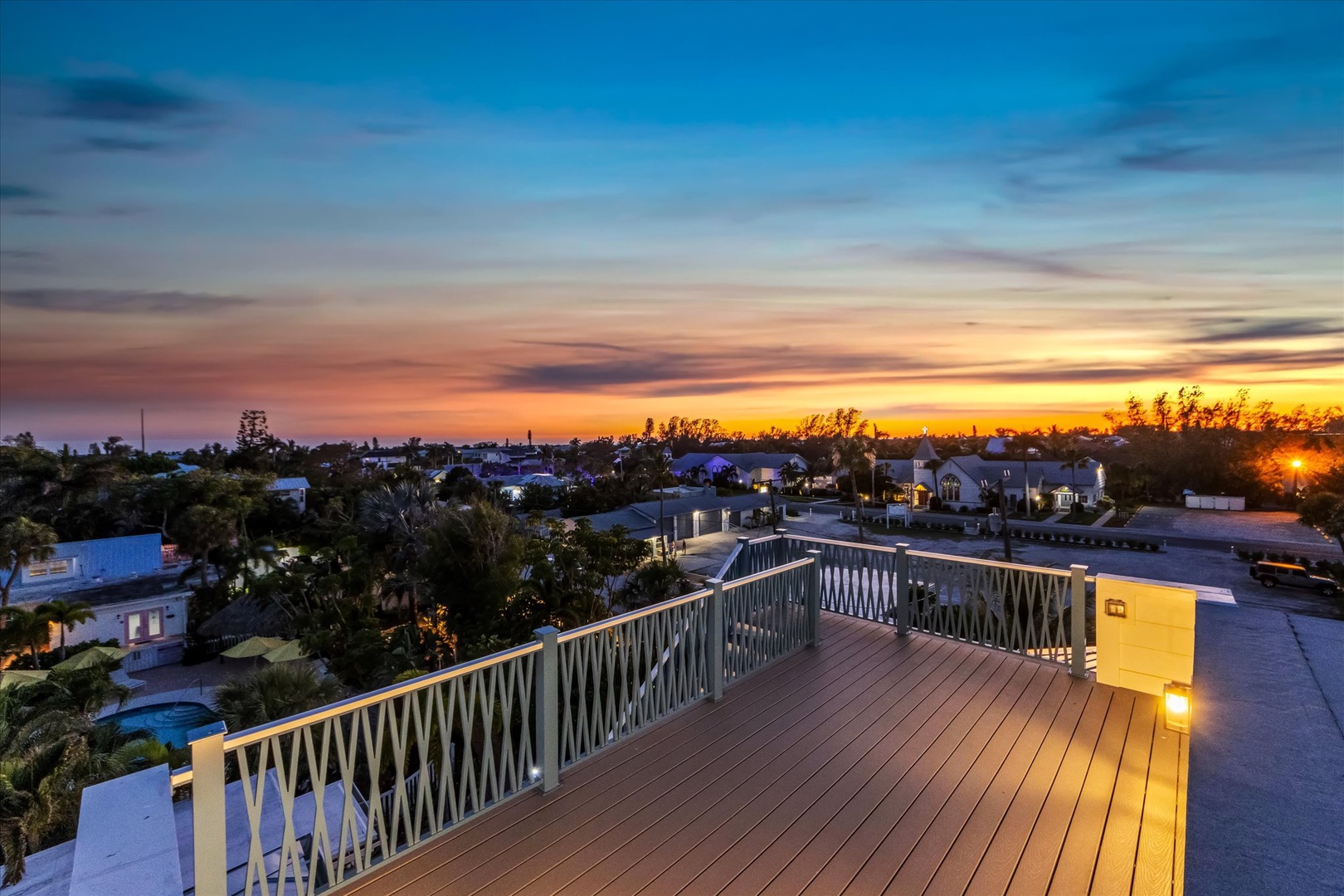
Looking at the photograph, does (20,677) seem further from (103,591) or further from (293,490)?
(293,490)

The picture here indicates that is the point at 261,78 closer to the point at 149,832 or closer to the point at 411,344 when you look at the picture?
the point at 411,344

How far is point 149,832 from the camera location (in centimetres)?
185

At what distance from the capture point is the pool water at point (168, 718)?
14.8 m

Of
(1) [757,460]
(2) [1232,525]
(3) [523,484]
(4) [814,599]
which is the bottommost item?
(2) [1232,525]

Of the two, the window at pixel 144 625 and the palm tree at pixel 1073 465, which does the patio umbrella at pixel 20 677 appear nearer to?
the window at pixel 144 625

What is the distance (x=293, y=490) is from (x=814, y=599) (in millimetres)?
41351

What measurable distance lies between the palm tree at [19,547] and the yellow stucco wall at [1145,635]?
2957 centimetres

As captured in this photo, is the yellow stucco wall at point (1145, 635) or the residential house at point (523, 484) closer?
the yellow stucco wall at point (1145, 635)

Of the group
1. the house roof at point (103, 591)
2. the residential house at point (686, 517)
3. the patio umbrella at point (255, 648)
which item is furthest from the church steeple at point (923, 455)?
the house roof at point (103, 591)

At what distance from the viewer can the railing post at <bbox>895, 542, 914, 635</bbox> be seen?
233 inches

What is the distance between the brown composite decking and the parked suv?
2258 cm

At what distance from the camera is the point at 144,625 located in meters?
20.7

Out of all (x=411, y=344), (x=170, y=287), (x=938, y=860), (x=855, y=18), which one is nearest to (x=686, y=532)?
(x=411, y=344)

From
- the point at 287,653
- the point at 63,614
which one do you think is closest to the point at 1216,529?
the point at 287,653
